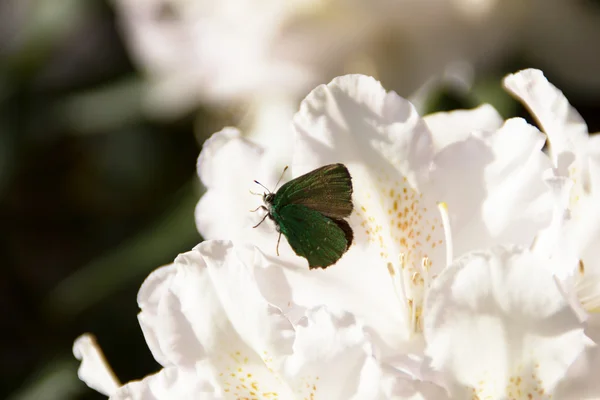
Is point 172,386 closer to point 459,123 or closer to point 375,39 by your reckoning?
point 459,123

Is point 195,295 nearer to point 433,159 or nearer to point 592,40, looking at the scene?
point 433,159

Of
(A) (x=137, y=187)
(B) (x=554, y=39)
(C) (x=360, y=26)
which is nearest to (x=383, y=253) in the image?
(C) (x=360, y=26)

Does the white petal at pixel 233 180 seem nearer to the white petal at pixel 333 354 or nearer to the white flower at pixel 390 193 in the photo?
the white flower at pixel 390 193

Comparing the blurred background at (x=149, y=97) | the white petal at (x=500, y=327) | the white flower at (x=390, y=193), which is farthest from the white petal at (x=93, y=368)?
the blurred background at (x=149, y=97)

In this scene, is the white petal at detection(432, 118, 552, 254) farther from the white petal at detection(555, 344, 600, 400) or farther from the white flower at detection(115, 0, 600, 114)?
the white flower at detection(115, 0, 600, 114)

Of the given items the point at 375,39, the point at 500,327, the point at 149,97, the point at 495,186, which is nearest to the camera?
the point at 500,327

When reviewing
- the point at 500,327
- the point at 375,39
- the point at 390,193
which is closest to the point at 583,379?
the point at 500,327
